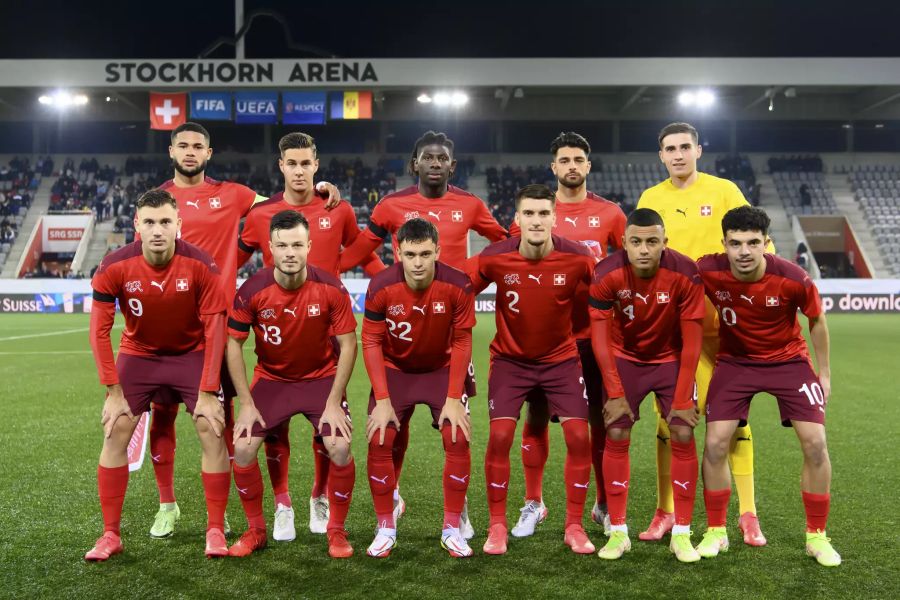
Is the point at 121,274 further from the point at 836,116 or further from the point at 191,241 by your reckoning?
the point at 836,116

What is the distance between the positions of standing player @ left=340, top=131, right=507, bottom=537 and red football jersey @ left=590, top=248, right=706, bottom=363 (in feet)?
2.98

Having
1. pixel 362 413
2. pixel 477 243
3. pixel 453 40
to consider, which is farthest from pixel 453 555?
pixel 453 40

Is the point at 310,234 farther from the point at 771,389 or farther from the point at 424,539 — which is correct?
the point at 771,389

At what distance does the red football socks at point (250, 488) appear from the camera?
3902 millimetres

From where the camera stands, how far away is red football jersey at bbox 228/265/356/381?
3979 mm

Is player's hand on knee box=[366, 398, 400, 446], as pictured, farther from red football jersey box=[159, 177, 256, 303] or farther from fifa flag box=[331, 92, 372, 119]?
fifa flag box=[331, 92, 372, 119]

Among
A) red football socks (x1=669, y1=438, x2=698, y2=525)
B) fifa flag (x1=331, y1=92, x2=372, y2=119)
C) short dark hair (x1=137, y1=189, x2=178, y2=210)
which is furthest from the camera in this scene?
fifa flag (x1=331, y1=92, x2=372, y2=119)

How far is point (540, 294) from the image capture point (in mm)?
4113

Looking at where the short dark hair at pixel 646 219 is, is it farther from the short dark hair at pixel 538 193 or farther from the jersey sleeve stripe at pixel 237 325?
the jersey sleeve stripe at pixel 237 325

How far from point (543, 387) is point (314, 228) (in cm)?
168

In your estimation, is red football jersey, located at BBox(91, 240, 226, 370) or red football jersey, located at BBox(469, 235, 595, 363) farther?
red football jersey, located at BBox(469, 235, 595, 363)

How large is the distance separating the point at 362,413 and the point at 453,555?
4.15 m

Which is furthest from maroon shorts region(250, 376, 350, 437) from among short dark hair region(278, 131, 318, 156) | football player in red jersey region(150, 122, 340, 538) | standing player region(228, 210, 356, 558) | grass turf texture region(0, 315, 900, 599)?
short dark hair region(278, 131, 318, 156)

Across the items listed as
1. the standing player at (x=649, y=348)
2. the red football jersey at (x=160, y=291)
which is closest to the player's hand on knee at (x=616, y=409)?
the standing player at (x=649, y=348)
